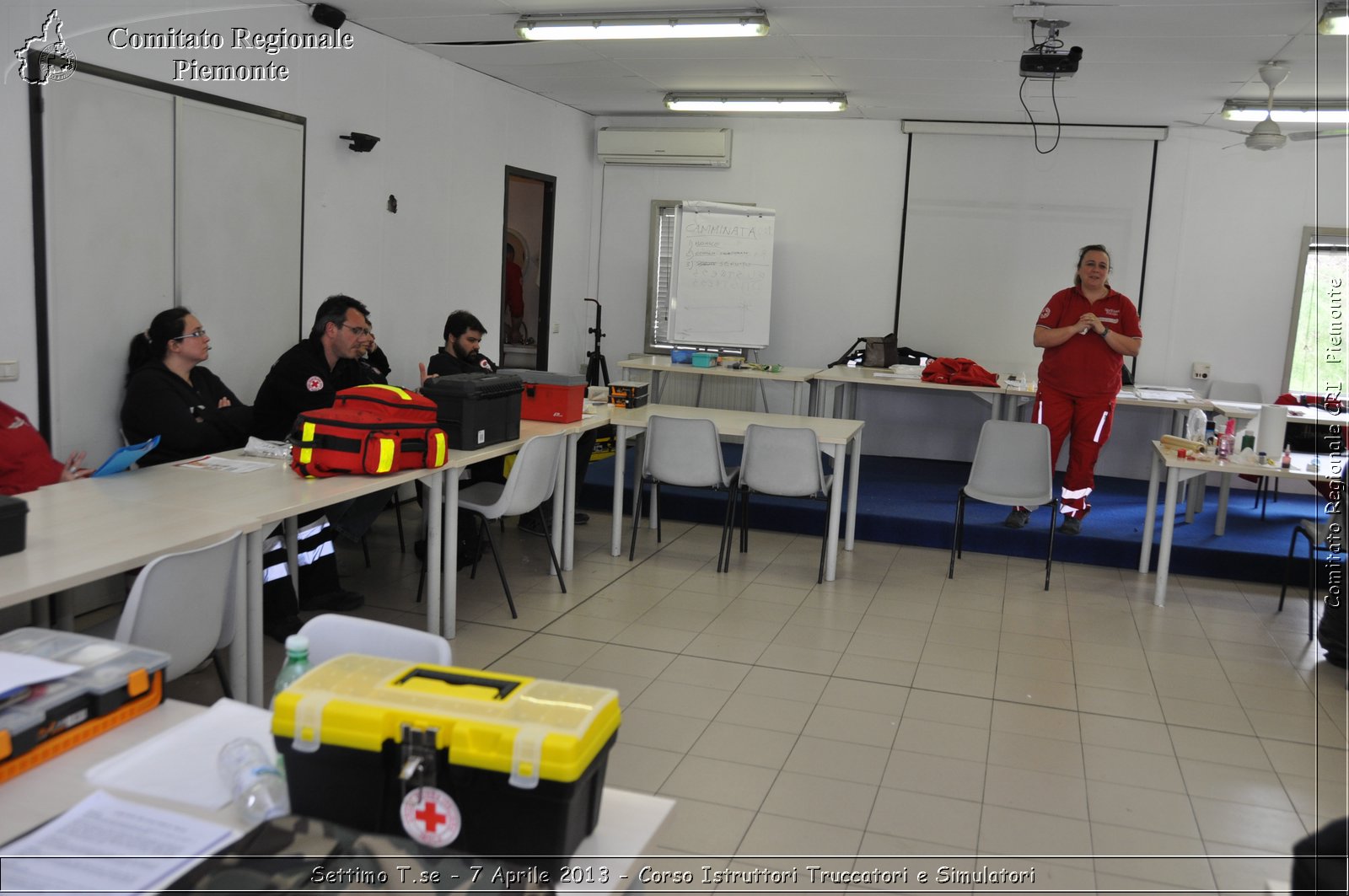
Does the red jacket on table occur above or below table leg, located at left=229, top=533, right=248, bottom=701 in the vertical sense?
above

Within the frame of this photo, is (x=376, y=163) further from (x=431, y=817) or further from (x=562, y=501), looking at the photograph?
(x=431, y=817)

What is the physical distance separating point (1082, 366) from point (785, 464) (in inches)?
76.1

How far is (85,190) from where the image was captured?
429 centimetres

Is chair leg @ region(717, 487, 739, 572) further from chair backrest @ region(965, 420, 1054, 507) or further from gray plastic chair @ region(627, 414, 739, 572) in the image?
chair backrest @ region(965, 420, 1054, 507)

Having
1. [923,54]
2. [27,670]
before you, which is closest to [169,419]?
[27,670]

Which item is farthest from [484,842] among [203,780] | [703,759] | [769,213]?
[769,213]

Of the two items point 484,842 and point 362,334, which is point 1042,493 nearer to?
point 362,334

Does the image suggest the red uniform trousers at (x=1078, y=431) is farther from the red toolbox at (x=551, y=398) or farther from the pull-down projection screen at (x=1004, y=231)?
the red toolbox at (x=551, y=398)

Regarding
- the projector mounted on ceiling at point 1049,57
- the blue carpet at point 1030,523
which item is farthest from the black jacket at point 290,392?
the projector mounted on ceiling at point 1049,57

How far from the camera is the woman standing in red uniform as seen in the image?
5.84 metres

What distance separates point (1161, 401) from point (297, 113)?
18.4ft

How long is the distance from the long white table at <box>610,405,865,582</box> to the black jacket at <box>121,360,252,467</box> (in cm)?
202

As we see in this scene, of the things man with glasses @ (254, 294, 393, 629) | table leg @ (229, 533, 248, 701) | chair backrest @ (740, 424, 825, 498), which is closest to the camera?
table leg @ (229, 533, 248, 701)

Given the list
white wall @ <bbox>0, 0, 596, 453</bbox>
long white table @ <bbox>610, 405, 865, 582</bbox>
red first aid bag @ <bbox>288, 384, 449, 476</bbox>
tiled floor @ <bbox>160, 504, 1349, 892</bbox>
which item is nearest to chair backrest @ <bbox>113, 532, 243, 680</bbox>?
red first aid bag @ <bbox>288, 384, 449, 476</bbox>
